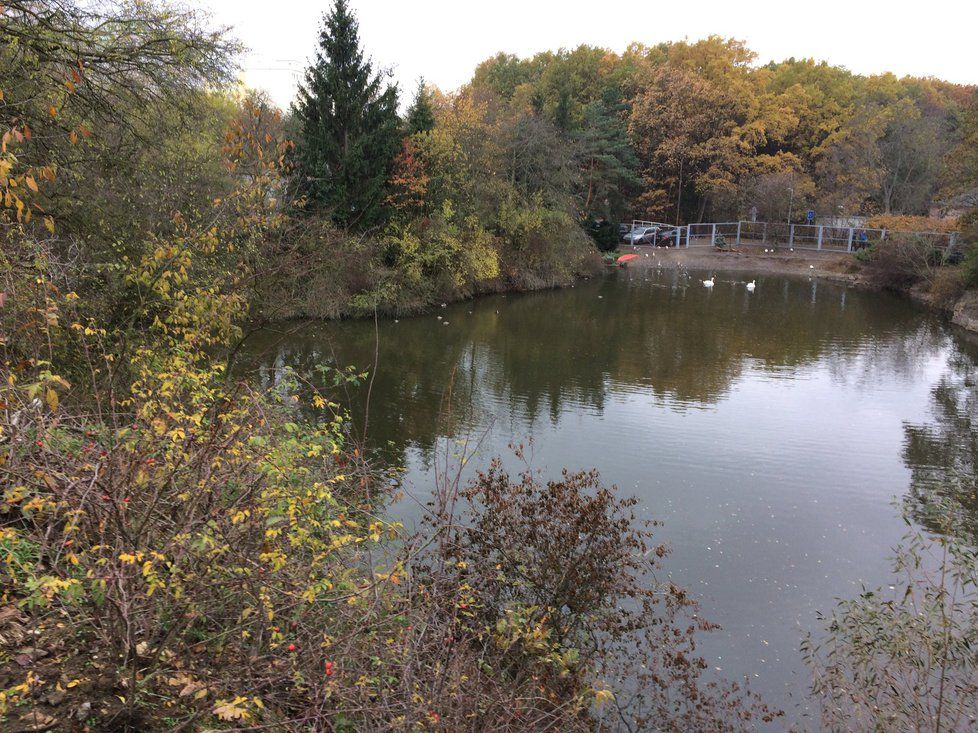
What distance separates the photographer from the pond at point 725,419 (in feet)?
31.3

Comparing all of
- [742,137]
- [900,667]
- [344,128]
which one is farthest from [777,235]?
[900,667]

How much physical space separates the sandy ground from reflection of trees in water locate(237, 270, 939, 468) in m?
7.67

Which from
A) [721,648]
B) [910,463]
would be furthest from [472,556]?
[910,463]

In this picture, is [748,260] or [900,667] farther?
[748,260]

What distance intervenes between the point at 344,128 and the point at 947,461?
20.3 metres

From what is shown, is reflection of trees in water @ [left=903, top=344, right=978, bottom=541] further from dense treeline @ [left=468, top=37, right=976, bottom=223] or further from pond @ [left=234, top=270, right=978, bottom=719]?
dense treeline @ [left=468, top=37, right=976, bottom=223]

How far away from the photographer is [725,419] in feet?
51.9

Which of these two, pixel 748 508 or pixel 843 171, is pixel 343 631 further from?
pixel 843 171

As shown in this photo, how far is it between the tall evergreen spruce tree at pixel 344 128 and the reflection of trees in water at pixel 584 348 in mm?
4386

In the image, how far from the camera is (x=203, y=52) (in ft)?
29.3

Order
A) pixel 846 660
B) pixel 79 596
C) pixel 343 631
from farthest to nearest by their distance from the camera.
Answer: pixel 846 660 < pixel 343 631 < pixel 79 596

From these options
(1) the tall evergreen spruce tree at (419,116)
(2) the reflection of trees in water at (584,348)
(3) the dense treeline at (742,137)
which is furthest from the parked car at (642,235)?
(1) the tall evergreen spruce tree at (419,116)

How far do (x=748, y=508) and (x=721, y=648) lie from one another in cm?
381

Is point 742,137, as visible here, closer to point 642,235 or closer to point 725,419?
point 642,235
